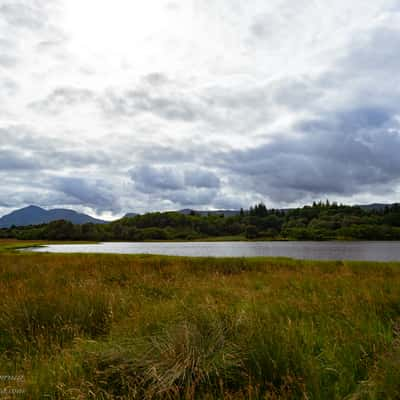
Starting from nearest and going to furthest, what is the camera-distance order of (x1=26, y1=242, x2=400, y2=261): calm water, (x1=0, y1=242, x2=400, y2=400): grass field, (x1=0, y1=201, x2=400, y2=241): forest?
(x1=0, y1=242, x2=400, y2=400): grass field → (x1=26, y1=242, x2=400, y2=261): calm water → (x1=0, y1=201, x2=400, y2=241): forest

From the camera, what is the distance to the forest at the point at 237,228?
4818 inches

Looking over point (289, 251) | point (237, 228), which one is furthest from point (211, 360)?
point (237, 228)

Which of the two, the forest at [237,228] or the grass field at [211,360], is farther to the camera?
the forest at [237,228]

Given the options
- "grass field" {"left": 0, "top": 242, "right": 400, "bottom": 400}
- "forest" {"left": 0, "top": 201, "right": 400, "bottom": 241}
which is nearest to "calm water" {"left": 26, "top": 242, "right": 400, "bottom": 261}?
"grass field" {"left": 0, "top": 242, "right": 400, "bottom": 400}

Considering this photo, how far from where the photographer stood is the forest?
122375 millimetres

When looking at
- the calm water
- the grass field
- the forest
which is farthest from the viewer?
the forest

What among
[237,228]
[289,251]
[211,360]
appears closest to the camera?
[211,360]

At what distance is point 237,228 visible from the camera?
164 metres

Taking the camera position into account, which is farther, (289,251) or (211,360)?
(289,251)

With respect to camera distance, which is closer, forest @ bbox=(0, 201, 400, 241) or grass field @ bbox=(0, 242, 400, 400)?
grass field @ bbox=(0, 242, 400, 400)

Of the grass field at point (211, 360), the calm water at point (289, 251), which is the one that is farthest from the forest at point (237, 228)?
the grass field at point (211, 360)

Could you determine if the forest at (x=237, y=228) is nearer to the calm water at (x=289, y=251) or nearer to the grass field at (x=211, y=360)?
the calm water at (x=289, y=251)

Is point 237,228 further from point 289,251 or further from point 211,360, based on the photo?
point 211,360

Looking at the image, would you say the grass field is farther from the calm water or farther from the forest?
the forest
